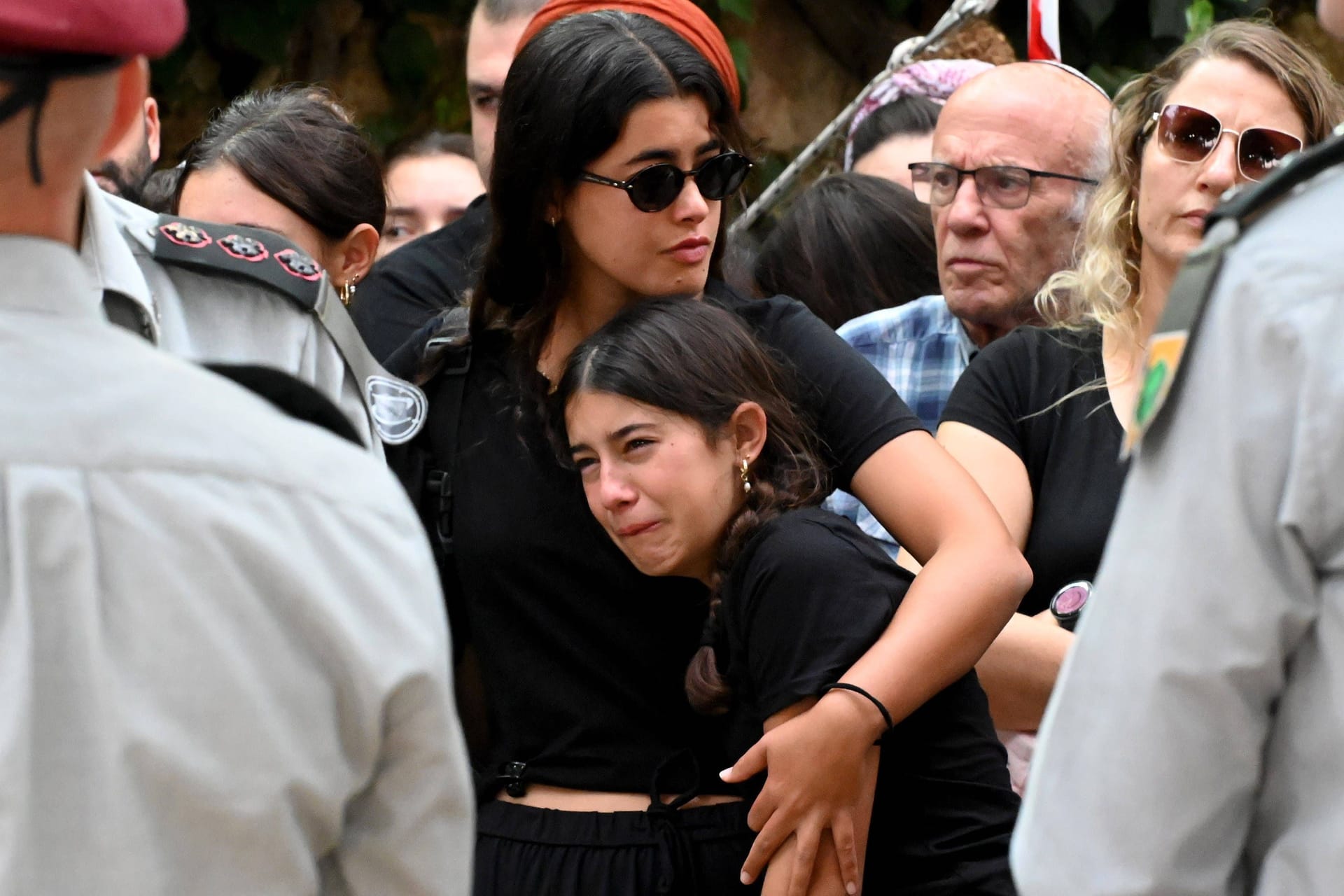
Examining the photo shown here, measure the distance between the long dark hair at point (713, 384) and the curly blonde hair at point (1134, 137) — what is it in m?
0.63

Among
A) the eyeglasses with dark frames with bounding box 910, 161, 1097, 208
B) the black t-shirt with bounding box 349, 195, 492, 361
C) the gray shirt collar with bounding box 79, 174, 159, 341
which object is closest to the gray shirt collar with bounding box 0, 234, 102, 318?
the gray shirt collar with bounding box 79, 174, 159, 341

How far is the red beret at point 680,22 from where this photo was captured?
2432 millimetres

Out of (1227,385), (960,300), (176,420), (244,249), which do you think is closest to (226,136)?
(244,249)

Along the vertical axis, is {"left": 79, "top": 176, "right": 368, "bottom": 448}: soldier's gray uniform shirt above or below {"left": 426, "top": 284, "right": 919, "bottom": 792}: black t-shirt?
above

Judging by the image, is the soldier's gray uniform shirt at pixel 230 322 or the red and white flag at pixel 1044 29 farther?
the red and white flag at pixel 1044 29

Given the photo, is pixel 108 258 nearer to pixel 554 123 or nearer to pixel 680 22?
pixel 554 123

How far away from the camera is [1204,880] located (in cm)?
121

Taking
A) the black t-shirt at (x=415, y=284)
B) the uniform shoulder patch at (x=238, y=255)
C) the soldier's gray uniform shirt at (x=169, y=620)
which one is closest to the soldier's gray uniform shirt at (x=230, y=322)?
the uniform shoulder patch at (x=238, y=255)

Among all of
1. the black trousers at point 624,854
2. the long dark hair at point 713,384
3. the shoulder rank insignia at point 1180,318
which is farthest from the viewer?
the long dark hair at point 713,384

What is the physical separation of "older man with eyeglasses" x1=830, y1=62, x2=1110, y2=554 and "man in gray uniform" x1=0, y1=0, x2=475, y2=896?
207 centimetres

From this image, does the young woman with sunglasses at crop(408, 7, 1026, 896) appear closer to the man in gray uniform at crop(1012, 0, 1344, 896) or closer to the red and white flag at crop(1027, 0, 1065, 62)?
the man in gray uniform at crop(1012, 0, 1344, 896)

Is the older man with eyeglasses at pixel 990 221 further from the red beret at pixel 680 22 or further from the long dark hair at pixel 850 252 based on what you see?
the red beret at pixel 680 22

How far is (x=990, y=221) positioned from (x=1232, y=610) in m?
2.05

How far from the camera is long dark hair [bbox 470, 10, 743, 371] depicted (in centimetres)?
233
